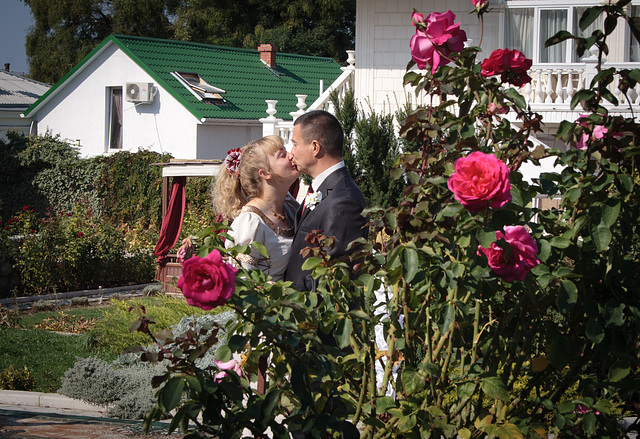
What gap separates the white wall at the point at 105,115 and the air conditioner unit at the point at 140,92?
0.36 metres

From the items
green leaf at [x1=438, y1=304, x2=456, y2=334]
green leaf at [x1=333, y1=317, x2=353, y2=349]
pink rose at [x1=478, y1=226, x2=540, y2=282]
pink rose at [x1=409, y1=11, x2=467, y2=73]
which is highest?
pink rose at [x1=409, y1=11, x2=467, y2=73]

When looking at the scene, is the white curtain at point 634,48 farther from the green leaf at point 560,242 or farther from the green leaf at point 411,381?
the green leaf at point 411,381

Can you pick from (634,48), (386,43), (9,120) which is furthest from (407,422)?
(9,120)

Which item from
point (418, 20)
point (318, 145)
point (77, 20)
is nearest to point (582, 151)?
point (418, 20)

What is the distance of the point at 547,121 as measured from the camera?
13.4 m

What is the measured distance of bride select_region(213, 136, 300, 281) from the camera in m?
3.86

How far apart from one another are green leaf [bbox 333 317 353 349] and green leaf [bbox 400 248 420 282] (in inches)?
9.8

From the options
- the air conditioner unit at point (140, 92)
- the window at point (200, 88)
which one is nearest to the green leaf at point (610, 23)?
the window at point (200, 88)

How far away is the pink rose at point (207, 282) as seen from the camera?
1.89m

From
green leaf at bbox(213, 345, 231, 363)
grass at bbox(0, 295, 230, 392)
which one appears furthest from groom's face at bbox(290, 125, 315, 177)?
grass at bbox(0, 295, 230, 392)

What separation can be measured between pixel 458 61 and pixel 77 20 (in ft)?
141

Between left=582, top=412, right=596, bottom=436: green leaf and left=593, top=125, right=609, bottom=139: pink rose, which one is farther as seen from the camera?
left=593, top=125, right=609, bottom=139: pink rose

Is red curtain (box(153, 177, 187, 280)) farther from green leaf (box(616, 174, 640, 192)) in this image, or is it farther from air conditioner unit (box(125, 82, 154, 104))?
green leaf (box(616, 174, 640, 192))

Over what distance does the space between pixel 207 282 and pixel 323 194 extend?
203cm
